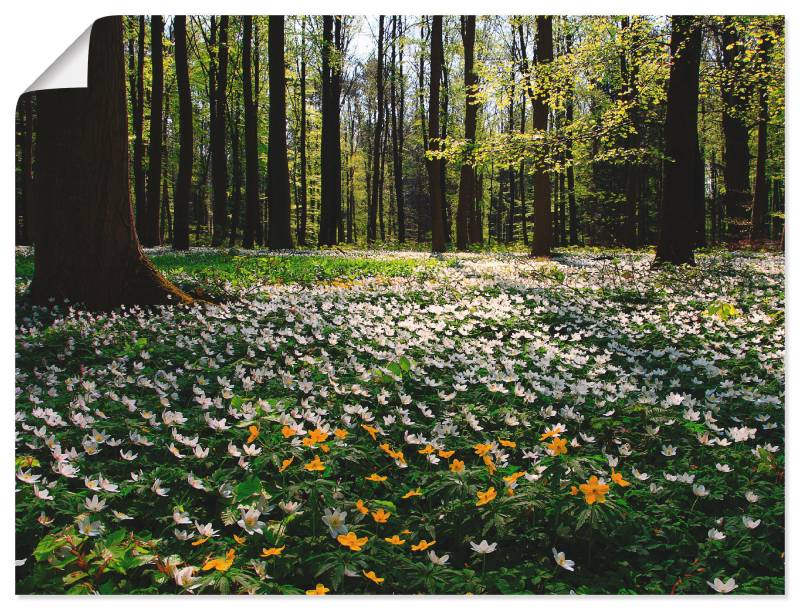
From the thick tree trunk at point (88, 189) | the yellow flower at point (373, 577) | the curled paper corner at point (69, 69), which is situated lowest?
the yellow flower at point (373, 577)

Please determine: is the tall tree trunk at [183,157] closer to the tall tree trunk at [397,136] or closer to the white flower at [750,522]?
the tall tree trunk at [397,136]

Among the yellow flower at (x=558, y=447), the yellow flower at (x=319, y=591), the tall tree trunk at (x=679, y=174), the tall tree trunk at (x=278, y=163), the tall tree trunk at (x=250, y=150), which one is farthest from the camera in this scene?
the tall tree trunk at (x=250, y=150)

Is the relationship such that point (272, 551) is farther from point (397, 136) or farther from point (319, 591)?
point (397, 136)

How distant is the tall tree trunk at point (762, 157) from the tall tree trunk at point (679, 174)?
0.78 m

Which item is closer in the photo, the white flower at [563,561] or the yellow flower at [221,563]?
the yellow flower at [221,563]

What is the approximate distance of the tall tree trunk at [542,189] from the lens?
9.14 meters

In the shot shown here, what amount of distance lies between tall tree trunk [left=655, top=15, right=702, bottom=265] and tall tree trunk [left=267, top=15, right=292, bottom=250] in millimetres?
6702

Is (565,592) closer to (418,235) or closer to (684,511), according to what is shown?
(684,511)

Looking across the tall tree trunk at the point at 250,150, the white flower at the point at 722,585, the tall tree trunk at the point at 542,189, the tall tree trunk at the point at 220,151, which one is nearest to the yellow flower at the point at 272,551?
the white flower at the point at 722,585

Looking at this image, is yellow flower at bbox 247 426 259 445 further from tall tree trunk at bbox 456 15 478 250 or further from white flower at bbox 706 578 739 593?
tall tree trunk at bbox 456 15 478 250

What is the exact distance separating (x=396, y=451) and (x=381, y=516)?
0.54 m

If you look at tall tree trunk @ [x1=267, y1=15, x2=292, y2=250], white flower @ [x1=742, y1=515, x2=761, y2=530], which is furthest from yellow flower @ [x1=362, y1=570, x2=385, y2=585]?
tall tree trunk @ [x1=267, y1=15, x2=292, y2=250]

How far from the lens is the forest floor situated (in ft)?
6.24

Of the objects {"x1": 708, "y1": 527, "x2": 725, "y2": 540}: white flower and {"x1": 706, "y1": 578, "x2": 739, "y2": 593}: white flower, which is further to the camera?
{"x1": 708, "y1": 527, "x2": 725, "y2": 540}: white flower
